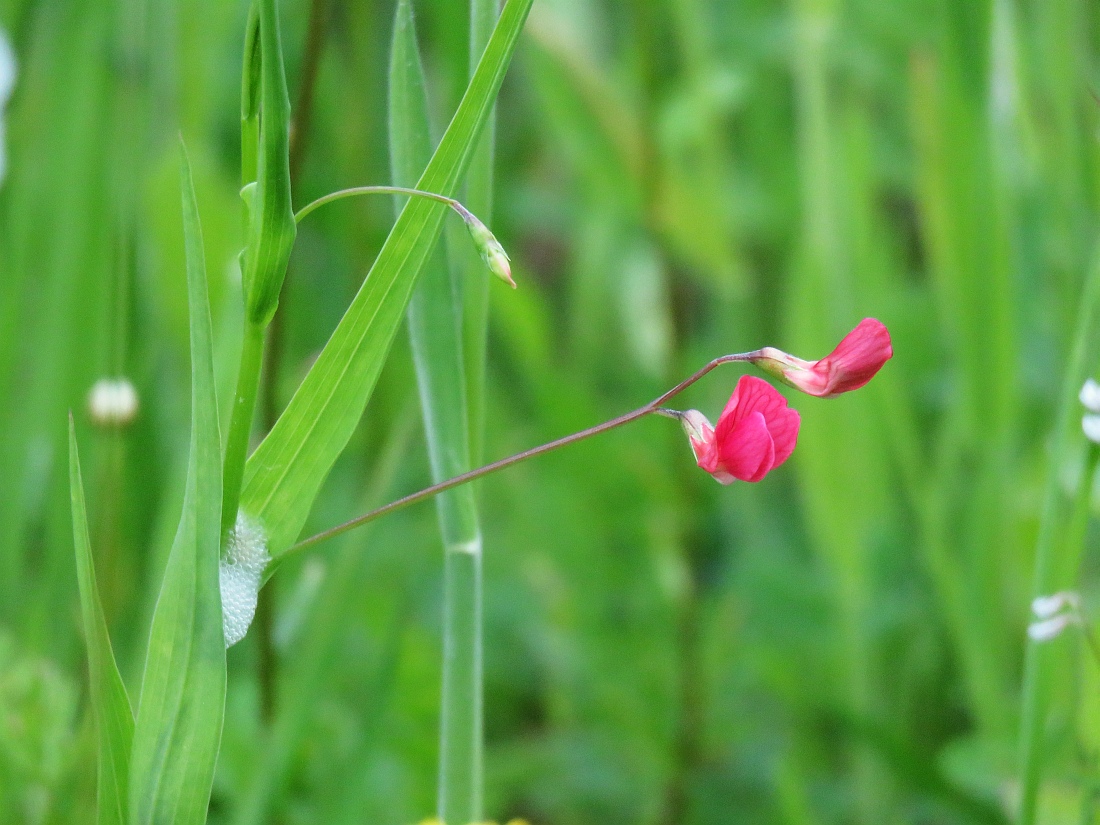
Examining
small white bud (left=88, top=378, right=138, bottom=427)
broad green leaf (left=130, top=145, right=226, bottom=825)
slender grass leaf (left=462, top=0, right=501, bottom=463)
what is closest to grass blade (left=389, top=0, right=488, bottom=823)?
slender grass leaf (left=462, top=0, right=501, bottom=463)

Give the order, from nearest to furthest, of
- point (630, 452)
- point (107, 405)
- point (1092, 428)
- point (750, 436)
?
point (750, 436)
point (1092, 428)
point (107, 405)
point (630, 452)

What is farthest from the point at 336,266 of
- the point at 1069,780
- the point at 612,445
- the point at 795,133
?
the point at 1069,780

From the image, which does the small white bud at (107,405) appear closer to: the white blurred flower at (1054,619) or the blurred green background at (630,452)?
the blurred green background at (630,452)

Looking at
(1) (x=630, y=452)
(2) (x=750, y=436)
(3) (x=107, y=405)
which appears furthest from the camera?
(1) (x=630, y=452)

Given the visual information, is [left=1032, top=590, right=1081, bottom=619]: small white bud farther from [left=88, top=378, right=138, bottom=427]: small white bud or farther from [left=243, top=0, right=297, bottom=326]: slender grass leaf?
[left=88, top=378, right=138, bottom=427]: small white bud

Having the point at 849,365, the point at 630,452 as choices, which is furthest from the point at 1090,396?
the point at 630,452

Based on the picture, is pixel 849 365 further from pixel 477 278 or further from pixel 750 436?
pixel 477 278

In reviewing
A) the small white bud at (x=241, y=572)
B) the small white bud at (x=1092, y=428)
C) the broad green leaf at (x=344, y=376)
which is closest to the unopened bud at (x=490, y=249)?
the broad green leaf at (x=344, y=376)
